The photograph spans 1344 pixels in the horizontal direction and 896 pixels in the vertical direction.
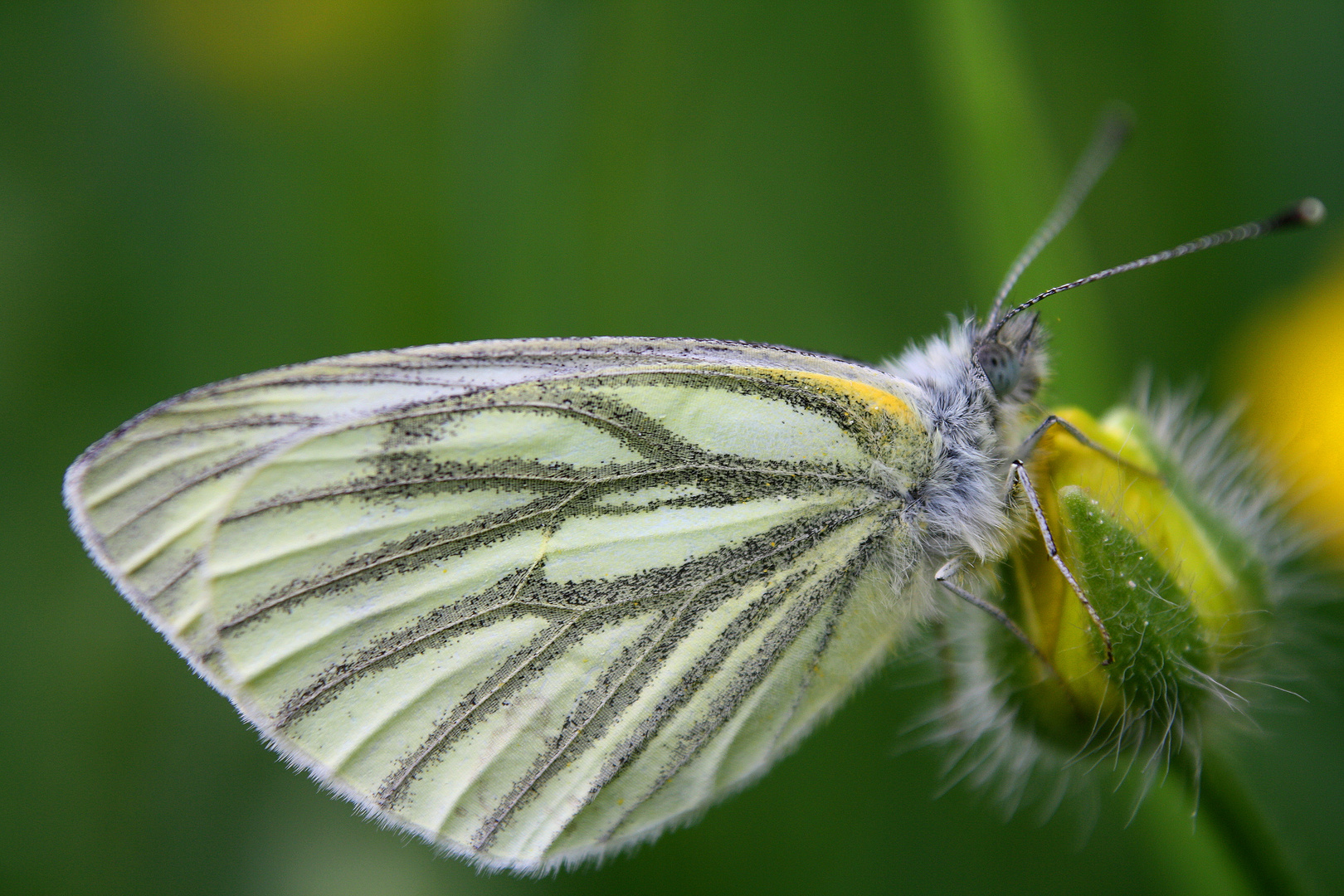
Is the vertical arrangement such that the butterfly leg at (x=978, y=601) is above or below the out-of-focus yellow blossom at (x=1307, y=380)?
below

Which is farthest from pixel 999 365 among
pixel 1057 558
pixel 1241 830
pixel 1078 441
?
pixel 1241 830

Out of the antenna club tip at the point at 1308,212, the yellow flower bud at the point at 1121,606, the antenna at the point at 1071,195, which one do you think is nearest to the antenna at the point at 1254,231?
the antenna club tip at the point at 1308,212

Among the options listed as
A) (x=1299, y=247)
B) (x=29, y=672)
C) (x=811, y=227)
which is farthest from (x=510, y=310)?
(x=1299, y=247)

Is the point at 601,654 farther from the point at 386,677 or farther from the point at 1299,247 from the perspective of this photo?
the point at 1299,247

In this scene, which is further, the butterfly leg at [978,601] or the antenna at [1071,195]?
the antenna at [1071,195]

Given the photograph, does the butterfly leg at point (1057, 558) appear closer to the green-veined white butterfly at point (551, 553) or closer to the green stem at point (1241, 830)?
the green-veined white butterfly at point (551, 553)

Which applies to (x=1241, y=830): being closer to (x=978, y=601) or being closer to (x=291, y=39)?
(x=978, y=601)
